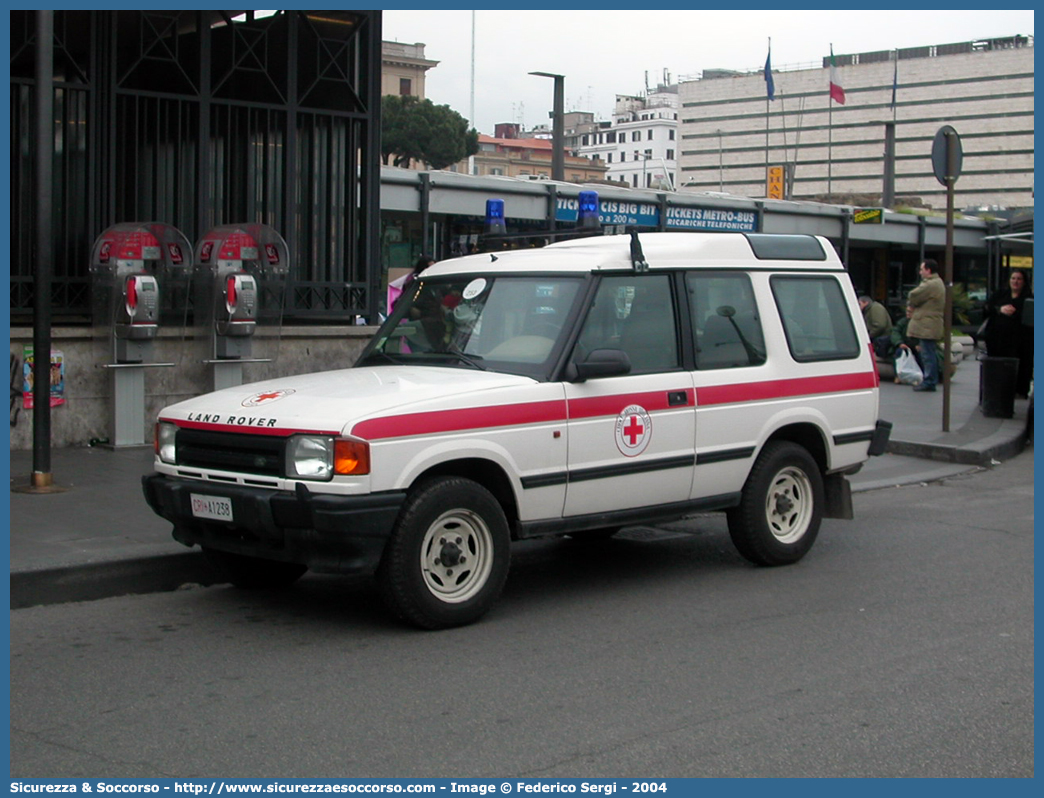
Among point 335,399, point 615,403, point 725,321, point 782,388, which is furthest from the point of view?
point 782,388

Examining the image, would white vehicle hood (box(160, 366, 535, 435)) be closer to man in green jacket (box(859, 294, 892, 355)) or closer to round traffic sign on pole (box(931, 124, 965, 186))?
round traffic sign on pole (box(931, 124, 965, 186))

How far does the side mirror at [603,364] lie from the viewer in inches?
261

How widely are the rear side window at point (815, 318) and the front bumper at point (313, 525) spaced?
3102 mm

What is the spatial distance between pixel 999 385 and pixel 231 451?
11540 mm

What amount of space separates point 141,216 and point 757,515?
→ 7.66m

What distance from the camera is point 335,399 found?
6203mm

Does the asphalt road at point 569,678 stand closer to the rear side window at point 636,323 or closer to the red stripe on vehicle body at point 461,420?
the red stripe on vehicle body at point 461,420

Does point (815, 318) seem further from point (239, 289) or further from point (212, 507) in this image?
point (239, 289)

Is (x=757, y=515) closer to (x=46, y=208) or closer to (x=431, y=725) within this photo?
(x=431, y=725)

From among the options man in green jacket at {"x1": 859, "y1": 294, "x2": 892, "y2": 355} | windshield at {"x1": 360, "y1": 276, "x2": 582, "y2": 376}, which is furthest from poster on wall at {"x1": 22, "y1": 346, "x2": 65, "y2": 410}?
man in green jacket at {"x1": 859, "y1": 294, "x2": 892, "y2": 355}

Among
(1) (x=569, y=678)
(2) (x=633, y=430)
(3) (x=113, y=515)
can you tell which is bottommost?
(1) (x=569, y=678)

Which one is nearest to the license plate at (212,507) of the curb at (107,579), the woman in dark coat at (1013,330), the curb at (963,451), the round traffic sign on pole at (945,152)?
the curb at (107,579)

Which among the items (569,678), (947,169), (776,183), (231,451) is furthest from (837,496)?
(776,183)

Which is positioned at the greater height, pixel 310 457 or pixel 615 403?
pixel 615 403
